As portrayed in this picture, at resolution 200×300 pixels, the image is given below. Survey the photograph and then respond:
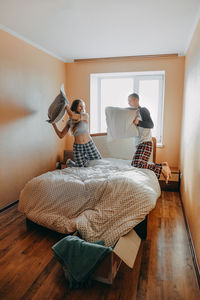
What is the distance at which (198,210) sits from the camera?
1.85 meters

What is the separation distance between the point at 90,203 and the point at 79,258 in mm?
629

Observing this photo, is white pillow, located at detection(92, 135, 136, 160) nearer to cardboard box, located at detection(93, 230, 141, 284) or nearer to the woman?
the woman

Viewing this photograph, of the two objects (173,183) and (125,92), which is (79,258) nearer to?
(173,183)

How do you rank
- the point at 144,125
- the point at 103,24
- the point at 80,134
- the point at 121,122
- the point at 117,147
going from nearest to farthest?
the point at 103,24 < the point at 144,125 < the point at 121,122 < the point at 80,134 < the point at 117,147

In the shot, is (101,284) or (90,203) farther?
(90,203)

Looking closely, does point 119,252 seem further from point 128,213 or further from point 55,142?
point 55,142

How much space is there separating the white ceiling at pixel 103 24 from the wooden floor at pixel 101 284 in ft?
7.61

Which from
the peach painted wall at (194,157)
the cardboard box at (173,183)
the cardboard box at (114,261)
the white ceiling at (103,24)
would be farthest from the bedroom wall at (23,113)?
the peach painted wall at (194,157)

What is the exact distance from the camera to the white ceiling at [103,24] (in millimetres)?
2119

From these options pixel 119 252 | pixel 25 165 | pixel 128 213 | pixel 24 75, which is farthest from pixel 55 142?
pixel 119 252

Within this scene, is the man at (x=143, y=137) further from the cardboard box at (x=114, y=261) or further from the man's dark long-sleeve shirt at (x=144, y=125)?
the cardboard box at (x=114, y=261)

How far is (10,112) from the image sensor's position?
2826 millimetres

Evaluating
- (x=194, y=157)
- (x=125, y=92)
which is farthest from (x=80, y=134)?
(x=125, y=92)

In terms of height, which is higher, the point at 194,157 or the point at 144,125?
the point at 144,125
